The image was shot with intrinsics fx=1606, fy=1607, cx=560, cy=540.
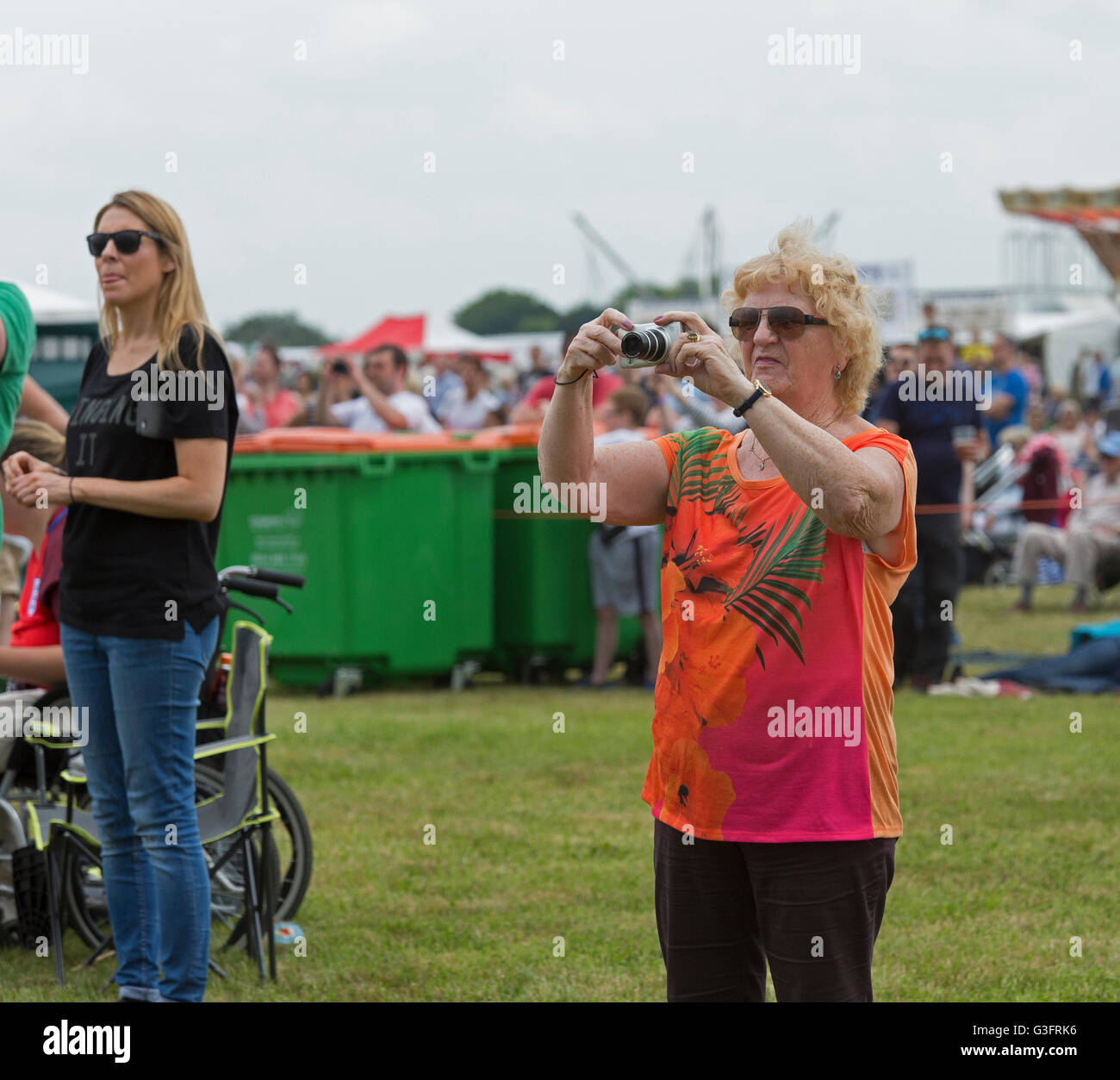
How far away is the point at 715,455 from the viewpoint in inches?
124

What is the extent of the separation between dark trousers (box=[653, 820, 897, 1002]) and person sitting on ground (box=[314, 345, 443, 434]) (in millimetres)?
8859

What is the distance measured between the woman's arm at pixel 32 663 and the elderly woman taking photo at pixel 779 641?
103 inches

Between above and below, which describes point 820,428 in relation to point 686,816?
above

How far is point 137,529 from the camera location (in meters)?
4.29

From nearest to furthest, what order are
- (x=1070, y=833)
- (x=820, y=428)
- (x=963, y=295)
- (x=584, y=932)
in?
(x=820, y=428) < (x=584, y=932) < (x=1070, y=833) < (x=963, y=295)

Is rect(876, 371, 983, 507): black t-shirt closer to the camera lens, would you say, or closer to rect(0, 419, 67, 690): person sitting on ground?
rect(0, 419, 67, 690): person sitting on ground

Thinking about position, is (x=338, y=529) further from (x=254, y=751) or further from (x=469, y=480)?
(x=254, y=751)

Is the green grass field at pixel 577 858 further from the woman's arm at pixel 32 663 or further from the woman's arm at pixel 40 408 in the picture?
the woman's arm at pixel 40 408

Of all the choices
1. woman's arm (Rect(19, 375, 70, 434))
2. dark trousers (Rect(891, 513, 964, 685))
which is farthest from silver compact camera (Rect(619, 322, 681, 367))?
dark trousers (Rect(891, 513, 964, 685))

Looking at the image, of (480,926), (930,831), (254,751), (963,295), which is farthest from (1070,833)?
(963,295)

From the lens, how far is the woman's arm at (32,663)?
202 inches

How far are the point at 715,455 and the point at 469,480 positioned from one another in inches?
294

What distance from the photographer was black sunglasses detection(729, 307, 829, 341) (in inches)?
119

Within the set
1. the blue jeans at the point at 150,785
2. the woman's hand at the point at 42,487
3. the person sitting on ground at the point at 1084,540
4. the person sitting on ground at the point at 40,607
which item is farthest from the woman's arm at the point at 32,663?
the person sitting on ground at the point at 1084,540
